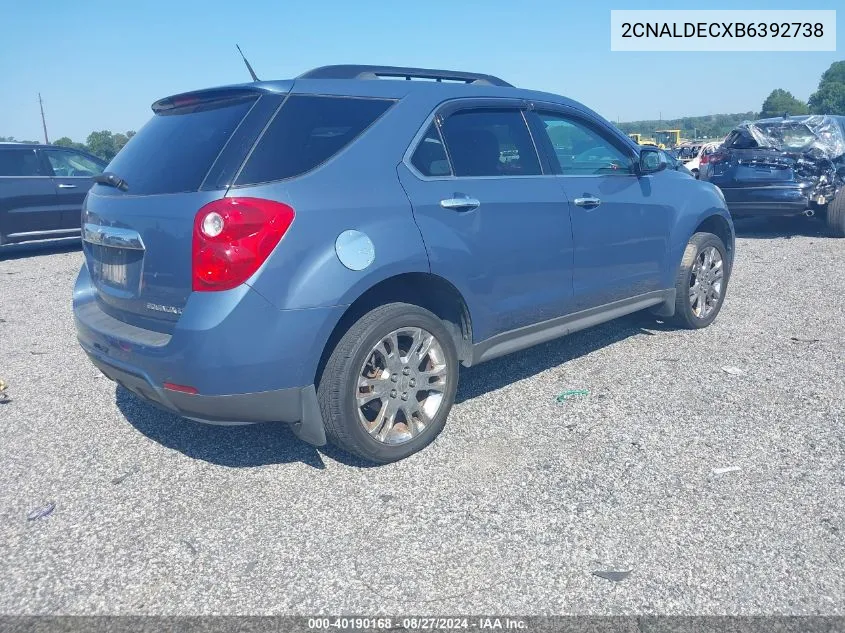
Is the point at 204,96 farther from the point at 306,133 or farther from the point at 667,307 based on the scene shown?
the point at 667,307

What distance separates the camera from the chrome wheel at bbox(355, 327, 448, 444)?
3301 mm

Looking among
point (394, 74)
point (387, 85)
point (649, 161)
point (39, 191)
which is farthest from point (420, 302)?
point (39, 191)

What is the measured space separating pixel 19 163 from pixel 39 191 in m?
0.49

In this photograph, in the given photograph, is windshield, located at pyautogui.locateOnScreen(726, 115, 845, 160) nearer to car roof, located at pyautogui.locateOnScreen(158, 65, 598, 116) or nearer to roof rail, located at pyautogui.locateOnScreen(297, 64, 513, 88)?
car roof, located at pyautogui.locateOnScreen(158, 65, 598, 116)

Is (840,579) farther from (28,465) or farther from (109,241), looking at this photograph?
(28,465)

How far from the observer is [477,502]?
3051mm

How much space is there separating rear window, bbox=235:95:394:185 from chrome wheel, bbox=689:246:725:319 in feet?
10.1

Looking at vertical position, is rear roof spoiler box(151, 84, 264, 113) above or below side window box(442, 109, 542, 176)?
above

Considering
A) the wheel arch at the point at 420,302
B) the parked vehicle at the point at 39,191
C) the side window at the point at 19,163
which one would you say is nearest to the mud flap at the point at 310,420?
the wheel arch at the point at 420,302

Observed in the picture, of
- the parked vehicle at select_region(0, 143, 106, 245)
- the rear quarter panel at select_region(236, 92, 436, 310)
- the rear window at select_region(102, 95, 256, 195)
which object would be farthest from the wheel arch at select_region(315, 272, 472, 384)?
the parked vehicle at select_region(0, 143, 106, 245)

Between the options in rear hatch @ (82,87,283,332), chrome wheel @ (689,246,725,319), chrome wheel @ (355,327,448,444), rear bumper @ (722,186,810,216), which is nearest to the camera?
rear hatch @ (82,87,283,332)

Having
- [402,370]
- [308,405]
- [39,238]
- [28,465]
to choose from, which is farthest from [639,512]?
[39,238]

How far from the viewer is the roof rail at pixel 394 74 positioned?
3498mm

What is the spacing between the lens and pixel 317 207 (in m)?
2.96
